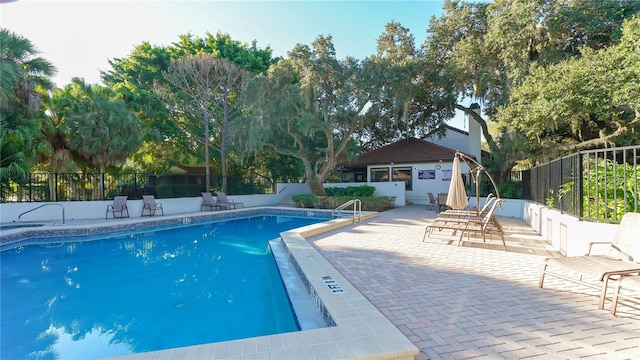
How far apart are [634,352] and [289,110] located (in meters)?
13.7

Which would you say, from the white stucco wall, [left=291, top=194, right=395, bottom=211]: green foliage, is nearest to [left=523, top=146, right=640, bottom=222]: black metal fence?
[left=291, top=194, right=395, bottom=211]: green foliage

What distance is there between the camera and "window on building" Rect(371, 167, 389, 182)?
19.2 metres

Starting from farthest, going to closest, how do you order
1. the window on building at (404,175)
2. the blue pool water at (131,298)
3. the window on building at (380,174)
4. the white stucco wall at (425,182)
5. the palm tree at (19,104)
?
1. the window on building at (380,174)
2. the window on building at (404,175)
3. the white stucco wall at (425,182)
4. the palm tree at (19,104)
5. the blue pool water at (131,298)

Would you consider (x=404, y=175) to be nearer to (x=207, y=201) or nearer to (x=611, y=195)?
(x=207, y=201)

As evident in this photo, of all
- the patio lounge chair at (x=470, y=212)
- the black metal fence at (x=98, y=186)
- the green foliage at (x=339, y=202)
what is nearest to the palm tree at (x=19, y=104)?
the black metal fence at (x=98, y=186)

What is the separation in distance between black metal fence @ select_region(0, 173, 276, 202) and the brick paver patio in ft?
37.4

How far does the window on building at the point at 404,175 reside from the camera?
18178mm

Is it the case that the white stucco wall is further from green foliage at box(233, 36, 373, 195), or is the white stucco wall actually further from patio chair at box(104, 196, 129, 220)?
patio chair at box(104, 196, 129, 220)

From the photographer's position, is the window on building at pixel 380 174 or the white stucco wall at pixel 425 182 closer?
the white stucco wall at pixel 425 182

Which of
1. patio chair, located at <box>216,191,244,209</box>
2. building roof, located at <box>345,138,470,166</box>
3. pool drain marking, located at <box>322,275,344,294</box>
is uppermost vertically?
building roof, located at <box>345,138,470,166</box>

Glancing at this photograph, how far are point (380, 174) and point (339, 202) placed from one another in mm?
5617

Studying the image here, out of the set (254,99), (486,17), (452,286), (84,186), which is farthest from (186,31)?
(452,286)

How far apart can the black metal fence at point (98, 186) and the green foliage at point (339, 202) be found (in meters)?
4.67

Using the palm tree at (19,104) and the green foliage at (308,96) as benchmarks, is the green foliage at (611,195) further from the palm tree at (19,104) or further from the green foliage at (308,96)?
the palm tree at (19,104)
